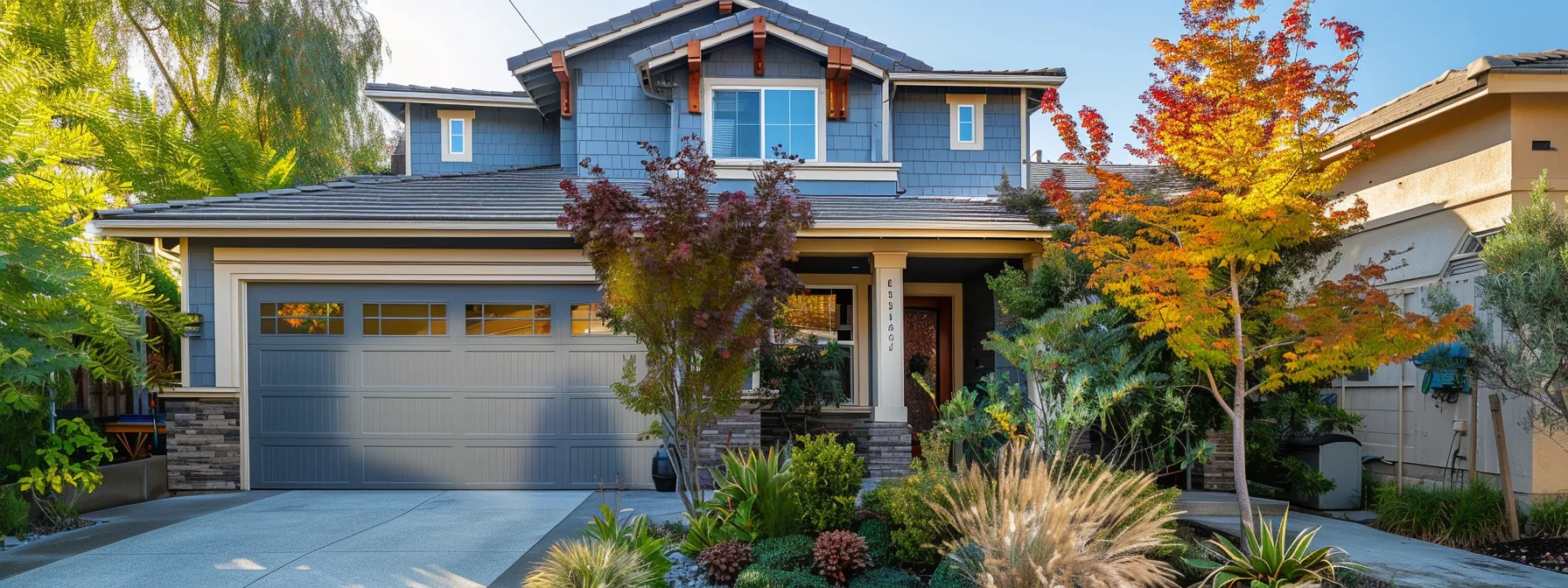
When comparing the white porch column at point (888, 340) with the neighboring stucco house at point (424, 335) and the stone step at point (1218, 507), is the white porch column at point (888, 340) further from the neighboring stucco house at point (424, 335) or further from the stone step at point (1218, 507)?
the stone step at point (1218, 507)

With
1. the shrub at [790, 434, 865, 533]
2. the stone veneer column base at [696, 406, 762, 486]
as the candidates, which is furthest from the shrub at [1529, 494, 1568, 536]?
the stone veneer column base at [696, 406, 762, 486]

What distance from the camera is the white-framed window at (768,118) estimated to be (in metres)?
12.6

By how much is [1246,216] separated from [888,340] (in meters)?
4.54

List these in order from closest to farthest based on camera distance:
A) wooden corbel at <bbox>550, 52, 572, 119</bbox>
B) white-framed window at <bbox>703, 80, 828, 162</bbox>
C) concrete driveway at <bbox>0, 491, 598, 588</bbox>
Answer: concrete driveway at <bbox>0, 491, 598, 588</bbox> → white-framed window at <bbox>703, 80, 828, 162</bbox> → wooden corbel at <bbox>550, 52, 572, 119</bbox>

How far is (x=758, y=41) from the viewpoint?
12.4 m

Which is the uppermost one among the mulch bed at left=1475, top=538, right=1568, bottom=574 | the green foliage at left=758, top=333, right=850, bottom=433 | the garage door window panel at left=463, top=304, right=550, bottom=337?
the garage door window panel at left=463, top=304, right=550, bottom=337

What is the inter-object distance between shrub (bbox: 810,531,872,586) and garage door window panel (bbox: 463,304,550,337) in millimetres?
5454

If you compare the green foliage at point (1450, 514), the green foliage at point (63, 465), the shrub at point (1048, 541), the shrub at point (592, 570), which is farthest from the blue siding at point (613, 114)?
the green foliage at point (1450, 514)

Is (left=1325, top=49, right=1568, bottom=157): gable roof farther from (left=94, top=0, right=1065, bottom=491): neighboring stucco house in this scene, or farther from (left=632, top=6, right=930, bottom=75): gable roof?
(left=632, top=6, right=930, bottom=75): gable roof

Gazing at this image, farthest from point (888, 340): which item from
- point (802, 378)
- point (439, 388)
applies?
point (439, 388)

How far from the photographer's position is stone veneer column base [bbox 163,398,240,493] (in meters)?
10.5

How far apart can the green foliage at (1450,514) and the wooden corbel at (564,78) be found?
10727 mm

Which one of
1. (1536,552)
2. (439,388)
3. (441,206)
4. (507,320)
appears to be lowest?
(1536,552)

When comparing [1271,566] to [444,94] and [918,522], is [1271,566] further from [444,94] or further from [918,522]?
[444,94]
